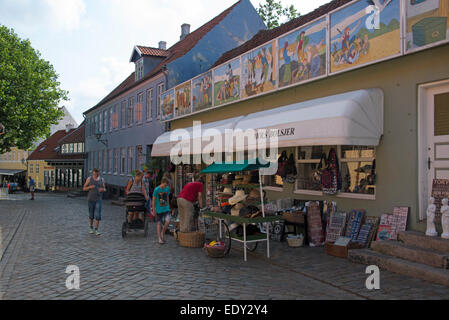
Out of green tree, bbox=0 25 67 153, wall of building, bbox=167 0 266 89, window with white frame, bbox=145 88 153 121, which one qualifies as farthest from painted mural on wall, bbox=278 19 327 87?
green tree, bbox=0 25 67 153

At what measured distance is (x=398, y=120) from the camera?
7.96m

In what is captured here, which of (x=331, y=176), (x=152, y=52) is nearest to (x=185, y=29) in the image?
(x=152, y=52)

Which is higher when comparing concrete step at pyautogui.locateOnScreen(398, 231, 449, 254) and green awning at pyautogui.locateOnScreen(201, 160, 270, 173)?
green awning at pyautogui.locateOnScreen(201, 160, 270, 173)

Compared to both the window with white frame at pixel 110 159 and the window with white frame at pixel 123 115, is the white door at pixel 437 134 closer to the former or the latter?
the window with white frame at pixel 123 115

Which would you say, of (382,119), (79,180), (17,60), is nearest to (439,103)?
(382,119)

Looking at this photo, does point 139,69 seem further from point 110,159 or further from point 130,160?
point 110,159

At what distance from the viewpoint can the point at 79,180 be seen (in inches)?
1864

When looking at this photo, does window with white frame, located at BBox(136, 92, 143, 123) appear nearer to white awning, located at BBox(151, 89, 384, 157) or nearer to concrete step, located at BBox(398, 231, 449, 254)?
white awning, located at BBox(151, 89, 384, 157)

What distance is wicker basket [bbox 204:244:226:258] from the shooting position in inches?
320

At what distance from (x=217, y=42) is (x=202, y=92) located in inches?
276

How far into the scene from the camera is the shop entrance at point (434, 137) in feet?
23.9

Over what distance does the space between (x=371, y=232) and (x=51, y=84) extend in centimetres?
3211

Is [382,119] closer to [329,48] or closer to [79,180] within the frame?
[329,48]

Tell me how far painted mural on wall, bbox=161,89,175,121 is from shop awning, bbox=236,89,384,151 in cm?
1025
